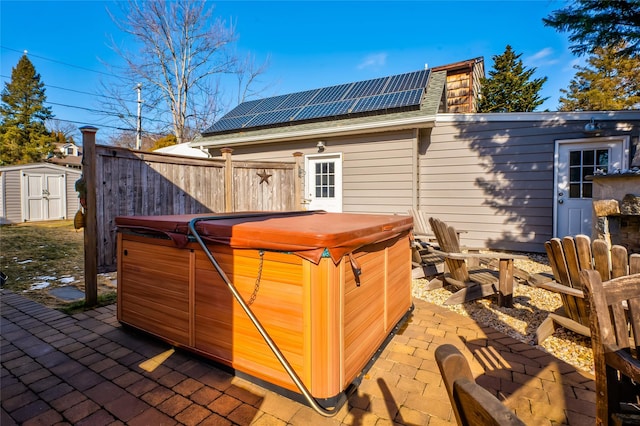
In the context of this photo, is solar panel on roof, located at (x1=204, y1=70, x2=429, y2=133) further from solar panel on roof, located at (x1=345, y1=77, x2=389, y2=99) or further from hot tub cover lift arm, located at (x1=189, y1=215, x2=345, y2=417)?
hot tub cover lift arm, located at (x1=189, y1=215, x2=345, y2=417)

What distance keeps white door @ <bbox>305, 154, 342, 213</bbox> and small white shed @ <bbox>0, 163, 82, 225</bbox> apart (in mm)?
14060

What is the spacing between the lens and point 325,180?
8031 millimetres

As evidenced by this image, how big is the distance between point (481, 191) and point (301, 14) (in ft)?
33.3

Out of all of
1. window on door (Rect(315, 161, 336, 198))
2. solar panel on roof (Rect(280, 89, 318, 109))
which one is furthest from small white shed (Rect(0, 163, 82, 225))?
window on door (Rect(315, 161, 336, 198))

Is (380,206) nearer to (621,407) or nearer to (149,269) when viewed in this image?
(149,269)

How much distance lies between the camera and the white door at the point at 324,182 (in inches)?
308

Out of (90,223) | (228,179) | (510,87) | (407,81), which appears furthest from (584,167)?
(510,87)

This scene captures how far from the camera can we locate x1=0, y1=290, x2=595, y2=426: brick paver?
1806mm

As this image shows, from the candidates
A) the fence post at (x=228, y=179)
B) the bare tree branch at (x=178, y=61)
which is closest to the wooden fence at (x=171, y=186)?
the fence post at (x=228, y=179)

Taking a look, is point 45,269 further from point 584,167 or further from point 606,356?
point 584,167

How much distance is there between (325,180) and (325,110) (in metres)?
1.90

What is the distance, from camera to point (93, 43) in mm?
14414

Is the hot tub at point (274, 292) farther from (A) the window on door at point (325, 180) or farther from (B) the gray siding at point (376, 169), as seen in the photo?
(A) the window on door at point (325, 180)

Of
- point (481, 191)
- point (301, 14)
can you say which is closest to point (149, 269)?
point (481, 191)
